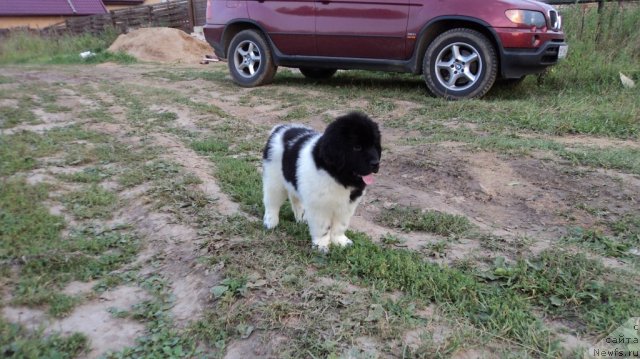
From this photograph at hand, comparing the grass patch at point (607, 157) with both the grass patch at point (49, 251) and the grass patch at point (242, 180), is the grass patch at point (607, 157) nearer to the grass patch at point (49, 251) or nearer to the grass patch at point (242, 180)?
the grass patch at point (242, 180)

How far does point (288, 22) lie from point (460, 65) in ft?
9.91

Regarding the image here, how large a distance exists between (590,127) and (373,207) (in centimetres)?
344

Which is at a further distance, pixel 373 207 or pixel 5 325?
pixel 373 207

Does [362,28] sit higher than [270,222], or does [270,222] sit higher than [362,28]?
[362,28]

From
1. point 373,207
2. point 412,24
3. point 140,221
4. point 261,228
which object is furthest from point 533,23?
point 140,221

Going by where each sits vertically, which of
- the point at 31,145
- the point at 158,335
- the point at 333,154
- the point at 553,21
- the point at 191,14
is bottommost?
the point at 158,335

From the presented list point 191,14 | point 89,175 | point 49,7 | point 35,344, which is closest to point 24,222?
point 89,175

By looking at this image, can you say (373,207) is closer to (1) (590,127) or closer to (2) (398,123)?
(2) (398,123)

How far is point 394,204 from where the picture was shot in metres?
4.14

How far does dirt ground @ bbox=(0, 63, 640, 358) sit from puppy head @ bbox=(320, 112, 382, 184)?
0.85 metres

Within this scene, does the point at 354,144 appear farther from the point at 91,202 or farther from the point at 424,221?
the point at 91,202

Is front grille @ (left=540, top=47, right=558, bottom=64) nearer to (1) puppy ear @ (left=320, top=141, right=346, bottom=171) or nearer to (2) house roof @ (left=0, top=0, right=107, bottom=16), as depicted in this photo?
(1) puppy ear @ (left=320, top=141, right=346, bottom=171)

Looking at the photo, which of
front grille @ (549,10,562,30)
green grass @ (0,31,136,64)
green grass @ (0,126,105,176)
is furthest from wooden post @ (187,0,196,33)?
front grille @ (549,10,562,30)

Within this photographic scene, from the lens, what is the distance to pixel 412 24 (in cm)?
733
